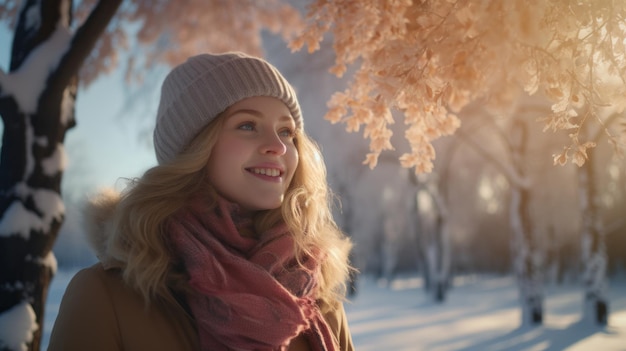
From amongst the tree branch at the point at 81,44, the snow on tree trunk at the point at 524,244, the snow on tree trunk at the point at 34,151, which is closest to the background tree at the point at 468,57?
the tree branch at the point at 81,44

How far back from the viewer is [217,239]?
182 centimetres

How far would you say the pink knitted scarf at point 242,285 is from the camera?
1613mm

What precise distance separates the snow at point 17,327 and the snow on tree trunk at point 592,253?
8.99 meters

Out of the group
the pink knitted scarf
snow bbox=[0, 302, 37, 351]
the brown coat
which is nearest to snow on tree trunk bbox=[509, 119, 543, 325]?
the pink knitted scarf

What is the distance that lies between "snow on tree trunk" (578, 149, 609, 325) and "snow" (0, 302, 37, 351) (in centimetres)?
899

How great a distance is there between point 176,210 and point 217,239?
22 cm

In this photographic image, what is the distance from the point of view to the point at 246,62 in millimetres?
1994

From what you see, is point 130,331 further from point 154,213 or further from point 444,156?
point 444,156

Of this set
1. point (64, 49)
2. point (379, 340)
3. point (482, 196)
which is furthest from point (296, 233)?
point (482, 196)

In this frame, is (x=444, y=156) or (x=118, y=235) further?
(x=444, y=156)

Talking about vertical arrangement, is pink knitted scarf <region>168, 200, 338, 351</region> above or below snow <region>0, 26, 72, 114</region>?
below

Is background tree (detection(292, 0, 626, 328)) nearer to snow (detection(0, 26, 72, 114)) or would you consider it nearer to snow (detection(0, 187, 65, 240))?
snow (detection(0, 26, 72, 114))

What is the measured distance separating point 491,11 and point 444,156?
1141cm

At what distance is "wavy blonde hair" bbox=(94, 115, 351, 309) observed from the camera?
5.55ft
